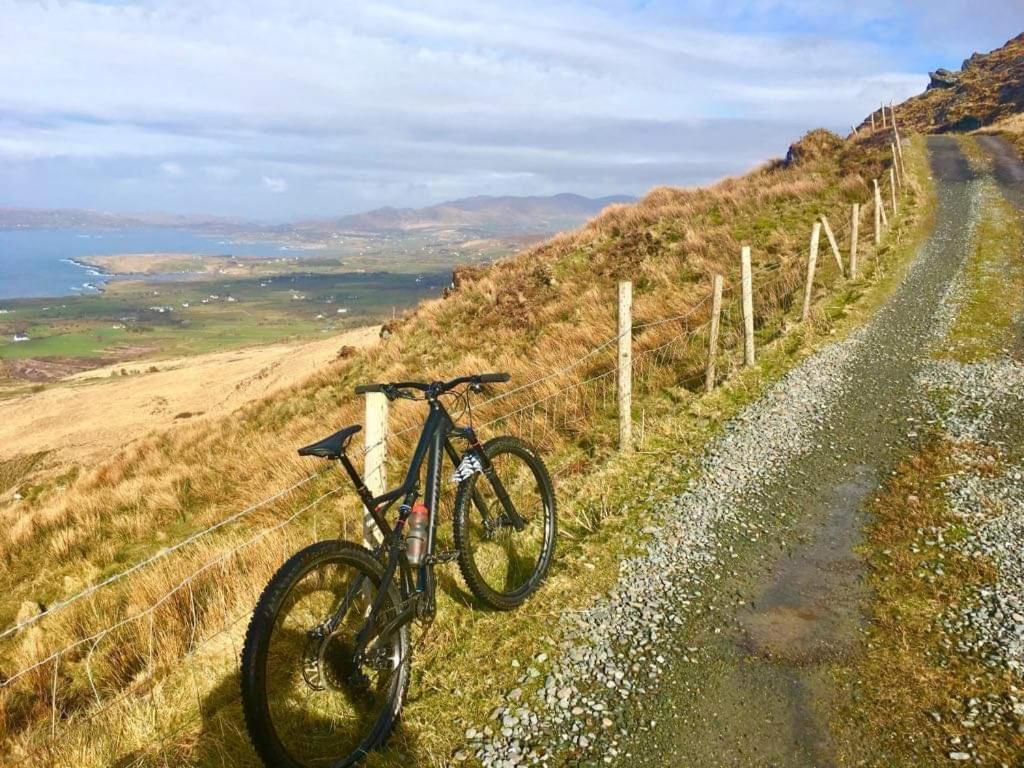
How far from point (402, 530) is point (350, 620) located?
1.79 feet

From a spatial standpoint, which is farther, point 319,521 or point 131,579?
point 319,521

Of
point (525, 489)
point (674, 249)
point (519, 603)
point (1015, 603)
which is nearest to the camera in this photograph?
point (1015, 603)

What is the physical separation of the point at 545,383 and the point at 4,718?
26.5 feet

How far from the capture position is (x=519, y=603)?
447cm

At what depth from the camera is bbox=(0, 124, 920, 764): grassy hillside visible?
418 cm

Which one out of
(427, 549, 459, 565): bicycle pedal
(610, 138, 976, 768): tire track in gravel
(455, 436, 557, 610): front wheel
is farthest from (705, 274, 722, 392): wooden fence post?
(427, 549, 459, 565): bicycle pedal

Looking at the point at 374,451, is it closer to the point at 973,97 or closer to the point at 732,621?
A: the point at 732,621

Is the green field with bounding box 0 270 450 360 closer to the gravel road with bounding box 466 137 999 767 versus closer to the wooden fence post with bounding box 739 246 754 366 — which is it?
the wooden fence post with bounding box 739 246 754 366

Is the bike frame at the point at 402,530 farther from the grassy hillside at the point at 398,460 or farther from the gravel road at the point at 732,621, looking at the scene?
the gravel road at the point at 732,621

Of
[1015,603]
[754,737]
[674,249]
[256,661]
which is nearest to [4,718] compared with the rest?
[256,661]

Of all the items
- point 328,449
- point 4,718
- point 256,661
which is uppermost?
point 328,449

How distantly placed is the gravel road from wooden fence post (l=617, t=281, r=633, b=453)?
1.03 m

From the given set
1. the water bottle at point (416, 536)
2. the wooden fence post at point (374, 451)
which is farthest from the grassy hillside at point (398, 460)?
the water bottle at point (416, 536)

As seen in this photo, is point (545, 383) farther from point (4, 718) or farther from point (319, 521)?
point (4, 718)
